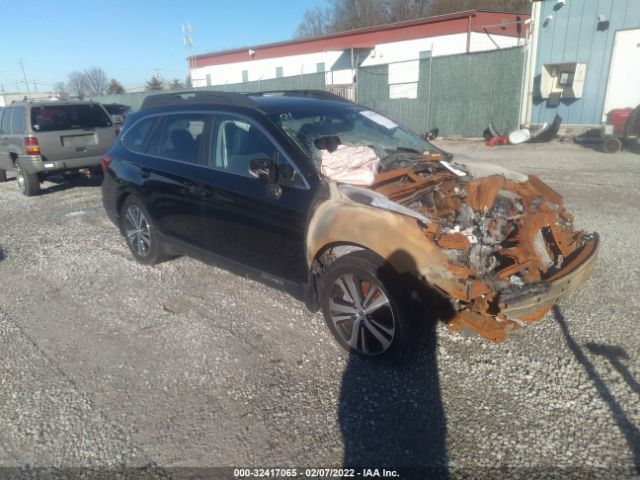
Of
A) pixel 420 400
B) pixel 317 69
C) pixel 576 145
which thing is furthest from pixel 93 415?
pixel 317 69

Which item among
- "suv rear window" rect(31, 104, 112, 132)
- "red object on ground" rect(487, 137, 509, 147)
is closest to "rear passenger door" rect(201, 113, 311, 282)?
"suv rear window" rect(31, 104, 112, 132)

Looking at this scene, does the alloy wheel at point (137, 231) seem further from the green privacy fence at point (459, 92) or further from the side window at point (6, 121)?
the green privacy fence at point (459, 92)

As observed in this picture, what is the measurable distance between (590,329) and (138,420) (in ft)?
10.7

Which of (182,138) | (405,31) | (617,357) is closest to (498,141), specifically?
(182,138)

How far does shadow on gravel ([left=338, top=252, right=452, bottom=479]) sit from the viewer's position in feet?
7.86

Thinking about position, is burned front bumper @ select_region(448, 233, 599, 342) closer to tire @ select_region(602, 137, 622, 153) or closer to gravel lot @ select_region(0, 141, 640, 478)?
gravel lot @ select_region(0, 141, 640, 478)

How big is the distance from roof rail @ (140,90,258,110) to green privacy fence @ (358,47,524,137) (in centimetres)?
1127

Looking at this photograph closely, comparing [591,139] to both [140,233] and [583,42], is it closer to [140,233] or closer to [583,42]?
[583,42]

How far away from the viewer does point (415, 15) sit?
42531 millimetres

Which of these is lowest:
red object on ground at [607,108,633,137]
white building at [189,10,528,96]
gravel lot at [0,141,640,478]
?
gravel lot at [0,141,640,478]

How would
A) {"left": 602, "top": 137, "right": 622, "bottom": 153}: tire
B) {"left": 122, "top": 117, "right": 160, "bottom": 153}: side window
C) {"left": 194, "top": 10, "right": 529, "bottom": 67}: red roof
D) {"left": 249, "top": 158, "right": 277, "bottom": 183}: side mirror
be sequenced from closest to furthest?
{"left": 249, "top": 158, "right": 277, "bottom": 183}: side mirror < {"left": 122, "top": 117, "right": 160, "bottom": 153}: side window < {"left": 602, "top": 137, "right": 622, "bottom": 153}: tire < {"left": 194, "top": 10, "right": 529, "bottom": 67}: red roof

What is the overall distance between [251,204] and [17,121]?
840 centimetres

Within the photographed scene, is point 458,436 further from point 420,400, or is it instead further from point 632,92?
point 632,92

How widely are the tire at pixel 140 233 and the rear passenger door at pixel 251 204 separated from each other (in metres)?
1.04
